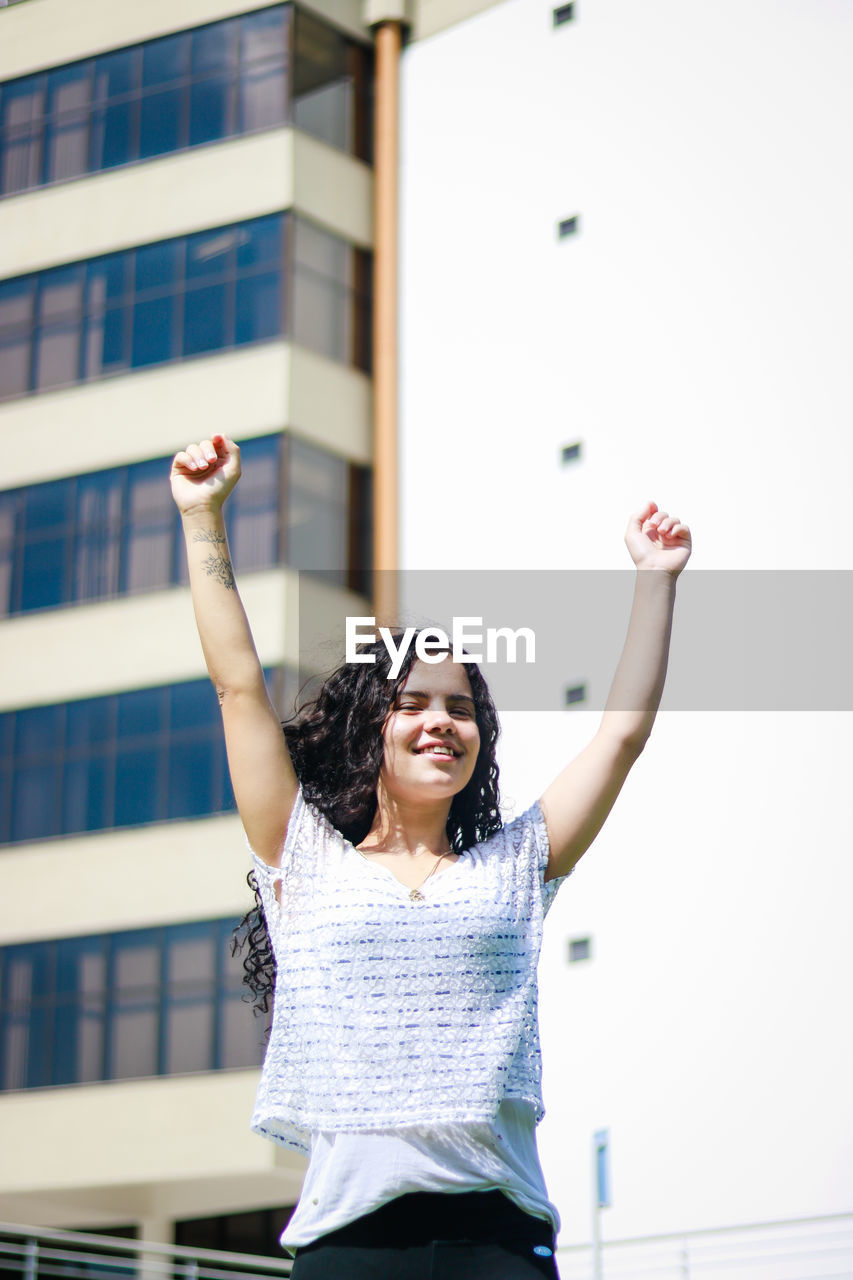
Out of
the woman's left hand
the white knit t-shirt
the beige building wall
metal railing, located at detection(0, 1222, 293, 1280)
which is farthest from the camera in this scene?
the beige building wall

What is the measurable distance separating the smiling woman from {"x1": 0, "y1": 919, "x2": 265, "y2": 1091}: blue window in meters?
13.7

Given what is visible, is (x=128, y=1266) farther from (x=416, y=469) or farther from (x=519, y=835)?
(x=519, y=835)

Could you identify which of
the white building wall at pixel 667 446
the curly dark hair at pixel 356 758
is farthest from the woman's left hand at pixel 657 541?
the white building wall at pixel 667 446

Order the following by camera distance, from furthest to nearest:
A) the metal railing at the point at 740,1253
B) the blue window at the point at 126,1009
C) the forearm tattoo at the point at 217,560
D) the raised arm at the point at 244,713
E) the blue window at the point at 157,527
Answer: the blue window at the point at 157,527
the blue window at the point at 126,1009
the metal railing at the point at 740,1253
the forearm tattoo at the point at 217,560
the raised arm at the point at 244,713

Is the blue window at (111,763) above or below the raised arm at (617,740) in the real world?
above

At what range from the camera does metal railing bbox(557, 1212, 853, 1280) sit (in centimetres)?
A: 1329

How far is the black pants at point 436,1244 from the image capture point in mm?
2613

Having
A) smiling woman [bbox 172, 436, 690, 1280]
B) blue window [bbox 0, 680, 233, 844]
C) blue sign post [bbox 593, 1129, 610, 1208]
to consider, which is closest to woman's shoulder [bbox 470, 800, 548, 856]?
smiling woman [bbox 172, 436, 690, 1280]

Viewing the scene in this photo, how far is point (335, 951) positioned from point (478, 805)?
0.62 metres

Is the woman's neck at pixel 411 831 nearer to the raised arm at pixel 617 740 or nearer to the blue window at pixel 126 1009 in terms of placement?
the raised arm at pixel 617 740

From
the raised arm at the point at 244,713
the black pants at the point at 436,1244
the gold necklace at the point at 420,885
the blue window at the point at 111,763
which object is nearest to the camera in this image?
the black pants at the point at 436,1244

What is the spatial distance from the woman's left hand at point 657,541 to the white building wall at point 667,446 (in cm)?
1141

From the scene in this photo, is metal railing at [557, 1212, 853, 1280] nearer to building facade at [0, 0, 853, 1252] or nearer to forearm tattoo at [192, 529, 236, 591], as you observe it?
building facade at [0, 0, 853, 1252]

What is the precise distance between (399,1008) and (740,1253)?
475 inches
